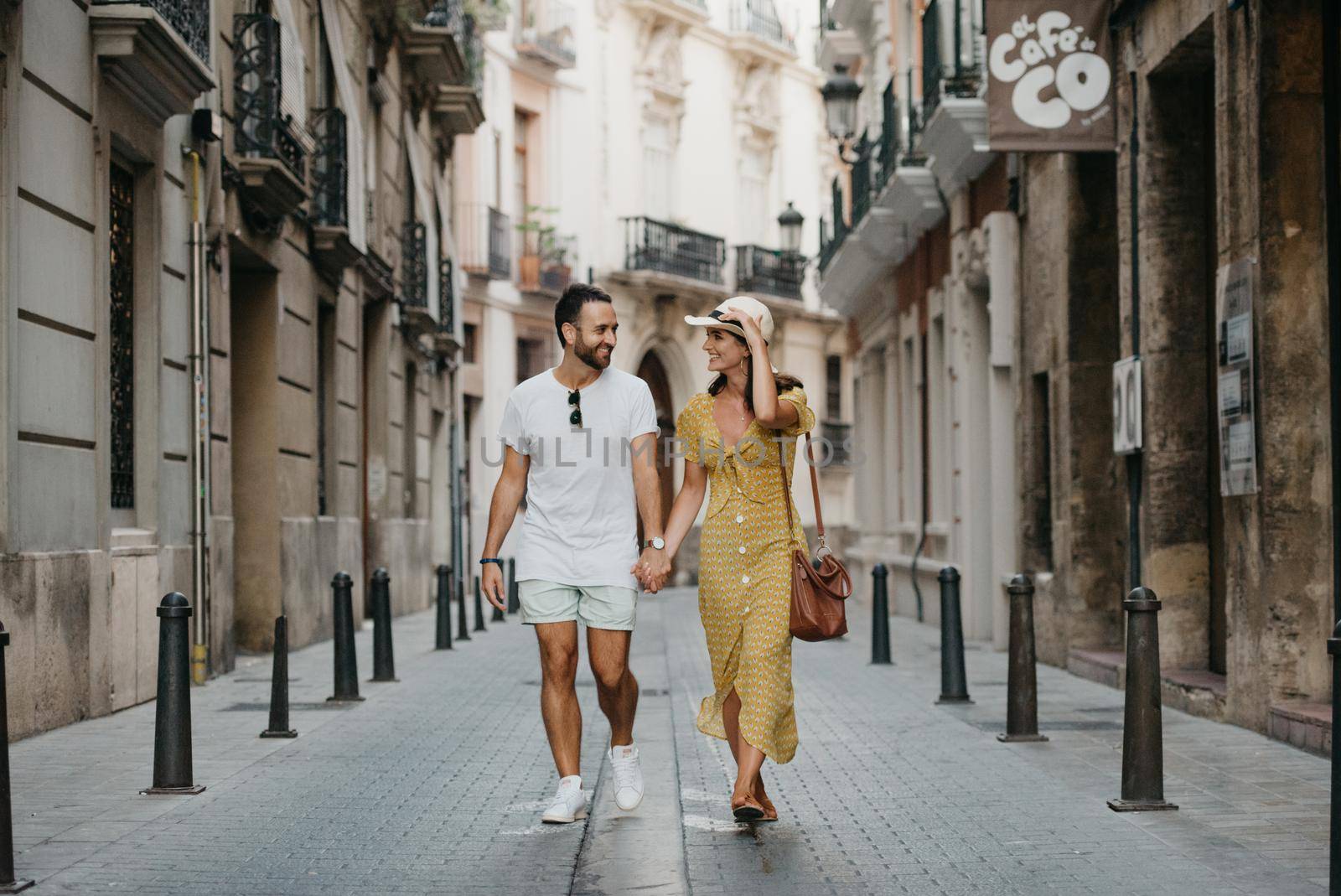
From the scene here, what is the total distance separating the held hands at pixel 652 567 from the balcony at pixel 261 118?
8.44 metres

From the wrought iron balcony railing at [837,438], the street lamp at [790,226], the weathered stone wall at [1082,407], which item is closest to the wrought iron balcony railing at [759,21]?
the wrought iron balcony railing at [837,438]

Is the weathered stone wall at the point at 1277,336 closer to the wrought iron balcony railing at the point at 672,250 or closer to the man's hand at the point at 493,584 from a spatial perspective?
the man's hand at the point at 493,584

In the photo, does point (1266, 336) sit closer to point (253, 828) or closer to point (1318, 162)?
point (1318, 162)

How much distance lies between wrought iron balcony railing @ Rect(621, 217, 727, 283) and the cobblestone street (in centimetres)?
2657

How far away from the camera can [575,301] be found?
6.61 meters

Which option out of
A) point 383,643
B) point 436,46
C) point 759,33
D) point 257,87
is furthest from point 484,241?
point 383,643

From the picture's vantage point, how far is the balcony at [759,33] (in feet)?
135

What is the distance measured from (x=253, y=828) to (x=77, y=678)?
12.9 ft

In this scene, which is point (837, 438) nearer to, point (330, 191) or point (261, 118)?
point (330, 191)

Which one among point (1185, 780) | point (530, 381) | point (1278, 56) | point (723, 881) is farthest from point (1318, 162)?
point (723, 881)

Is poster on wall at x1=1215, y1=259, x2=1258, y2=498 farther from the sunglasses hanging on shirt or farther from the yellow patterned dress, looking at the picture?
the sunglasses hanging on shirt

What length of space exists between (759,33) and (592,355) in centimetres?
3632

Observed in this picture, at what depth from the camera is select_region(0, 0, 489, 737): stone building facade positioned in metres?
9.59

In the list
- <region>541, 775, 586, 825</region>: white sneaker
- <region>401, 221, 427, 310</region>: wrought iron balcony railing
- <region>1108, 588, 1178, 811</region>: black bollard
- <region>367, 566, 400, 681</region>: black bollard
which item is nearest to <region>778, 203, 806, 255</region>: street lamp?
<region>401, 221, 427, 310</region>: wrought iron balcony railing
